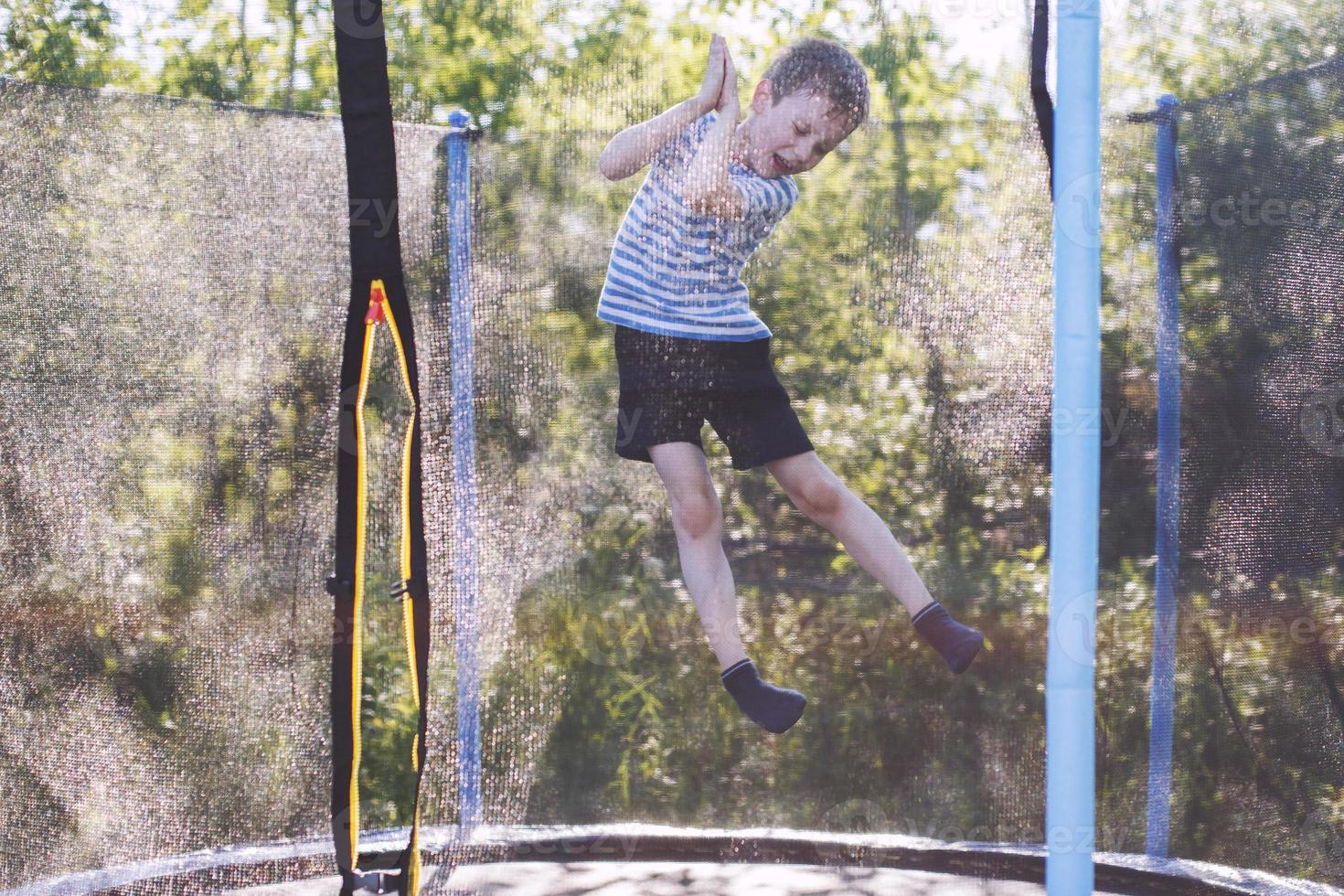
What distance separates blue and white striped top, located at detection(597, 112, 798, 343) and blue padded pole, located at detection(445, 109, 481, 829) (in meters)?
0.25

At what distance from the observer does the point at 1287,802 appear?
5.03 ft

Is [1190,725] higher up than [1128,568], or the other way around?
[1128,568]

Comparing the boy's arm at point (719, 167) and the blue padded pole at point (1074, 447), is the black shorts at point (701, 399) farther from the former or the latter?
the blue padded pole at point (1074, 447)

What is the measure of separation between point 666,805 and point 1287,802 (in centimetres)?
91

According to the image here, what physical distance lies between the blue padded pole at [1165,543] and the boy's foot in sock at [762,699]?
52 centimetres

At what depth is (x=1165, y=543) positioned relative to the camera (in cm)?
153

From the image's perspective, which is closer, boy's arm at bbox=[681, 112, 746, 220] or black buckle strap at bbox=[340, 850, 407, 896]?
black buckle strap at bbox=[340, 850, 407, 896]

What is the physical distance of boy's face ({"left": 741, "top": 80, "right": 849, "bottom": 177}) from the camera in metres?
1.45

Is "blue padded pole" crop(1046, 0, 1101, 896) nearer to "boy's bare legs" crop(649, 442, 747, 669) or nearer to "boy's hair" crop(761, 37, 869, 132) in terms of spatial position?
"boy's hair" crop(761, 37, 869, 132)

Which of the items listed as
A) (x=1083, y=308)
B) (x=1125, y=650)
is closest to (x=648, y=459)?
(x=1083, y=308)

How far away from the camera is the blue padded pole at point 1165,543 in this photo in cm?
151

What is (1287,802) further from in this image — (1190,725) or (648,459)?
(648,459)

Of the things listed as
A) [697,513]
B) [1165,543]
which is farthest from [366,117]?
[1165,543]

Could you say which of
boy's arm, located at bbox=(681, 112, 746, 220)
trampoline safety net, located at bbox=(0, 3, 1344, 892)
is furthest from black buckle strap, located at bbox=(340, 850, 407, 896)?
boy's arm, located at bbox=(681, 112, 746, 220)
